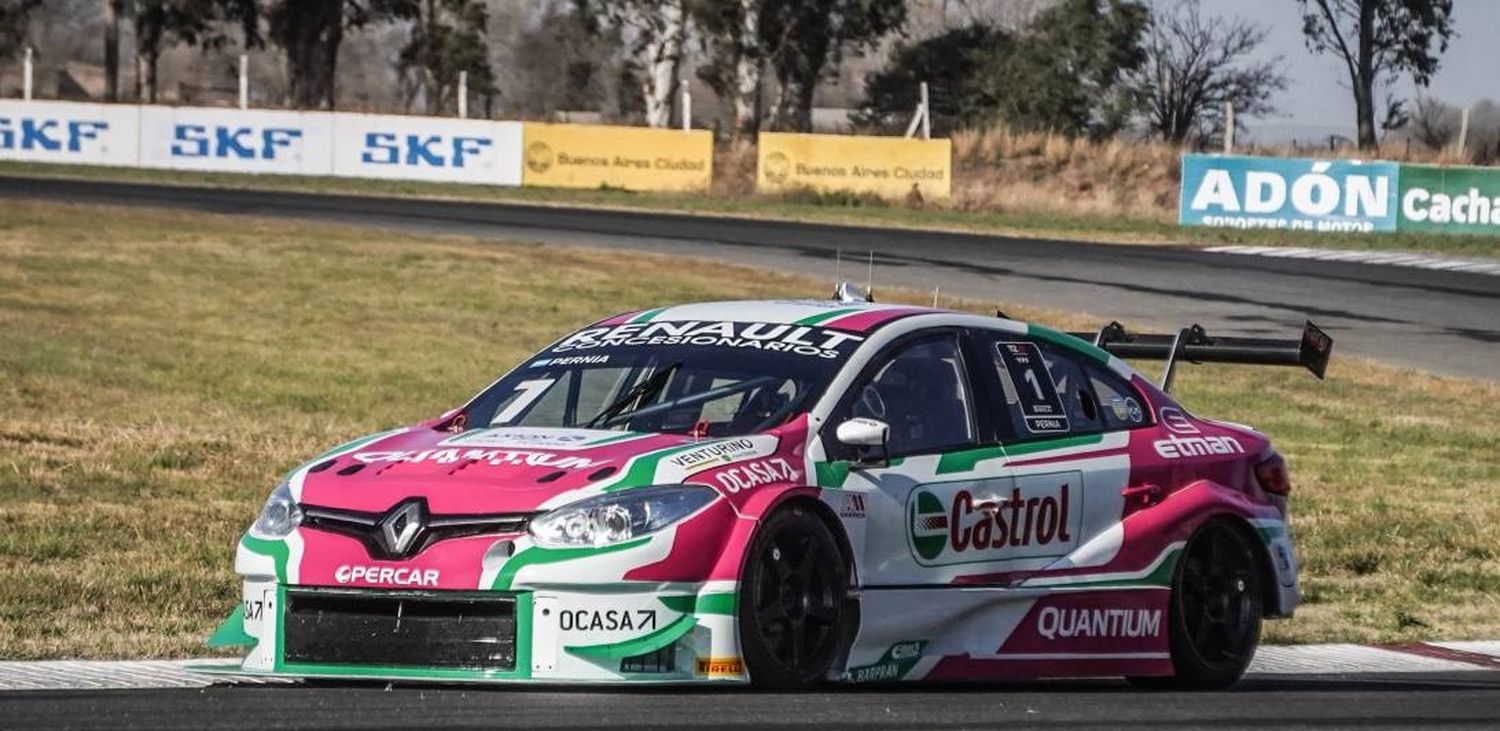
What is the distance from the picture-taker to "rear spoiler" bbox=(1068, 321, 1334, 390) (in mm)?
9852

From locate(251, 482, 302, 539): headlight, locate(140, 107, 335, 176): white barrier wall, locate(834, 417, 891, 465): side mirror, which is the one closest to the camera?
locate(251, 482, 302, 539): headlight

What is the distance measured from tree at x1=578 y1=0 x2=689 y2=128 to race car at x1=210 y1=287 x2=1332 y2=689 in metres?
57.0

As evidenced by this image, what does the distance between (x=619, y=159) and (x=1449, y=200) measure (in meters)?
16.4

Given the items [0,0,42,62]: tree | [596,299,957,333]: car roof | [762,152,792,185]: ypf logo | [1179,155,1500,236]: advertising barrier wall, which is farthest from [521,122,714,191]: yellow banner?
[0,0,42,62]: tree

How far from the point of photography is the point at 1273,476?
30.2 ft

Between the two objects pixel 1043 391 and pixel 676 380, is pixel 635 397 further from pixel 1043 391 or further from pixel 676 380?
pixel 1043 391

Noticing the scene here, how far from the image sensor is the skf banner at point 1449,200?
134 feet

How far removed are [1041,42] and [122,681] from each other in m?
66.1

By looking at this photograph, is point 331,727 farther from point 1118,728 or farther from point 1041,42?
point 1041,42

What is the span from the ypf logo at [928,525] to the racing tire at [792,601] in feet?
1.37

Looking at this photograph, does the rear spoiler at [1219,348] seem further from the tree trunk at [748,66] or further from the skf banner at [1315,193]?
the tree trunk at [748,66]

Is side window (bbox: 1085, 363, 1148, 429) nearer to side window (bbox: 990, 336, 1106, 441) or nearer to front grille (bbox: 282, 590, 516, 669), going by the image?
side window (bbox: 990, 336, 1106, 441)

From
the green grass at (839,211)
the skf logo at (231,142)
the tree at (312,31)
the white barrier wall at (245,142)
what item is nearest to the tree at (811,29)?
the tree at (312,31)

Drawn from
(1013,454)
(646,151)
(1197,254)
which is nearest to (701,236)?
(1197,254)
